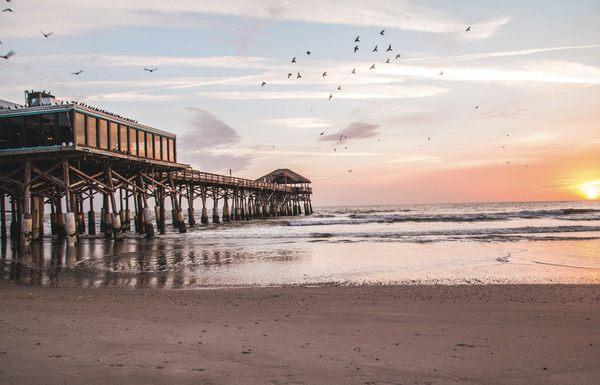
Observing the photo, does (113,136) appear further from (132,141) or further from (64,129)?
(64,129)

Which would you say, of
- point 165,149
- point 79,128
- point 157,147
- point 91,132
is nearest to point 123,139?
point 91,132

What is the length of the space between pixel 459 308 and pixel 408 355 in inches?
115

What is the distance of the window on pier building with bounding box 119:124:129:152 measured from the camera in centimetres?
2755

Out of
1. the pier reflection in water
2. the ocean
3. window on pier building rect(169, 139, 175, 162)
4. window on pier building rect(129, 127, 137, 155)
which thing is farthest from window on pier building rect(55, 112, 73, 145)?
window on pier building rect(169, 139, 175, 162)

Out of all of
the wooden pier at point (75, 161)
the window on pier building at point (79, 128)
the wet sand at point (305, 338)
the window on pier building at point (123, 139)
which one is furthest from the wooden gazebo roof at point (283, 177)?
the wet sand at point (305, 338)

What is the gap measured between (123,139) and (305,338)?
2542cm

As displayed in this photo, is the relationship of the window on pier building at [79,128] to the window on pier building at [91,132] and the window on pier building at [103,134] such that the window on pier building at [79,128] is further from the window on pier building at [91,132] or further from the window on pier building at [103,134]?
the window on pier building at [103,134]

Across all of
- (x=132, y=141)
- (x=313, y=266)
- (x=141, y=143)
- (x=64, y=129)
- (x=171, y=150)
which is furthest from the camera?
(x=171, y=150)

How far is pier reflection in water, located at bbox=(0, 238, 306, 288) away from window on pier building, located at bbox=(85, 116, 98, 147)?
6529mm

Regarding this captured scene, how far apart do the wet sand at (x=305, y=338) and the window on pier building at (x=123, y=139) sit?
20.2 m

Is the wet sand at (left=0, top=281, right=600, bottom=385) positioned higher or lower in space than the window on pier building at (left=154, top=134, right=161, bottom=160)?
lower

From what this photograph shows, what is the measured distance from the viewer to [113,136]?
88.0 feet

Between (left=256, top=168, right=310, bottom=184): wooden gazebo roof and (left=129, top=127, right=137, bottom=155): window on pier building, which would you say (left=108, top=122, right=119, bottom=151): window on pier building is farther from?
(left=256, top=168, right=310, bottom=184): wooden gazebo roof

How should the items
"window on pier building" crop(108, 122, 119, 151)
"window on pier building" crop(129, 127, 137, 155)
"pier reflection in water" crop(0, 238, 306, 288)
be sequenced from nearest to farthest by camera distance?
"pier reflection in water" crop(0, 238, 306, 288), "window on pier building" crop(108, 122, 119, 151), "window on pier building" crop(129, 127, 137, 155)
